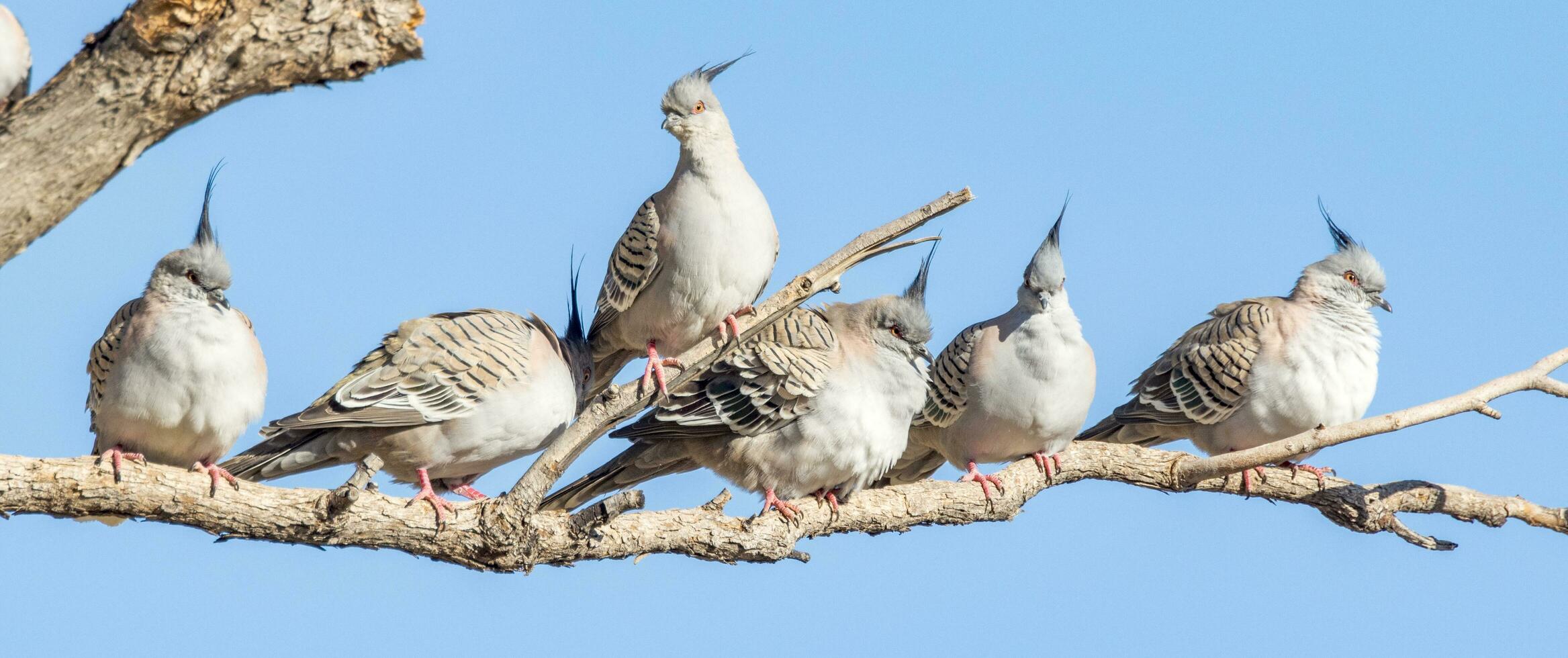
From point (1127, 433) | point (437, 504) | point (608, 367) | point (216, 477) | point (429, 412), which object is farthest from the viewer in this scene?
point (1127, 433)

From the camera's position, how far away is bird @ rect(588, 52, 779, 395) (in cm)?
693

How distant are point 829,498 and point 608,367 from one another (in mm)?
1705

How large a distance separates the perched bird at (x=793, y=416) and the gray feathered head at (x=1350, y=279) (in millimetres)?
2904

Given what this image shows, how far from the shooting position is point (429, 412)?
6246 millimetres

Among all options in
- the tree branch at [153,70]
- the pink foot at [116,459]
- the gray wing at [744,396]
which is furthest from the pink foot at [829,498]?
the tree branch at [153,70]

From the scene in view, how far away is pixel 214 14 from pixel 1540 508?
302 inches

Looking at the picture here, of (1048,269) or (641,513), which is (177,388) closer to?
(641,513)

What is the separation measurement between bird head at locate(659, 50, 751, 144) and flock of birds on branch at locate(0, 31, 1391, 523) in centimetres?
1

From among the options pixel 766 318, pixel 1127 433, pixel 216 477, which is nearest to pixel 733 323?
pixel 766 318

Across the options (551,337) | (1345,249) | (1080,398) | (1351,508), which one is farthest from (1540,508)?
(551,337)

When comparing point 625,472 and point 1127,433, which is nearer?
point 625,472

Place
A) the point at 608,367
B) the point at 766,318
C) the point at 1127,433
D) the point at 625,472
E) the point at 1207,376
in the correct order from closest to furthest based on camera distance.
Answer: the point at 766,318
the point at 625,472
the point at 608,367
the point at 1207,376
the point at 1127,433

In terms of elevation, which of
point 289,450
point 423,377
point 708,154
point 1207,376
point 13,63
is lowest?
point 1207,376

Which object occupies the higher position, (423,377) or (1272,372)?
(423,377)
